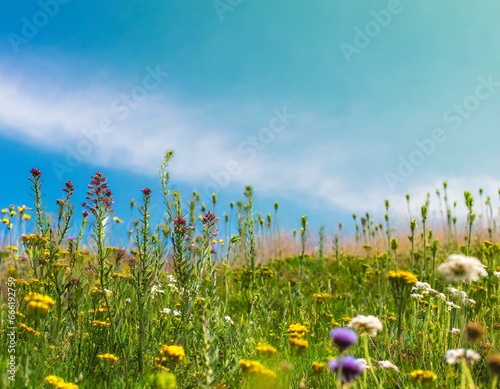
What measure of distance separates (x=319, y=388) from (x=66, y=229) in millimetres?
2169

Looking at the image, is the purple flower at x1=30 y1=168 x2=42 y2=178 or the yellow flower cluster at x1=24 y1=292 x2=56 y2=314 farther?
the purple flower at x1=30 y1=168 x2=42 y2=178

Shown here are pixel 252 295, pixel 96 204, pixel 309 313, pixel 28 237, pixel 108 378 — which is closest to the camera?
pixel 108 378

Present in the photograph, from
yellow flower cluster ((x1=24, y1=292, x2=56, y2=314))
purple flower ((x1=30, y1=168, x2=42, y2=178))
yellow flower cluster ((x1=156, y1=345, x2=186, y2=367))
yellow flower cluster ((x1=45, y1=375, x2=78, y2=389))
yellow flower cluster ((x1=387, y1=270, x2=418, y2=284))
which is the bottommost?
yellow flower cluster ((x1=45, y1=375, x2=78, y2=389))

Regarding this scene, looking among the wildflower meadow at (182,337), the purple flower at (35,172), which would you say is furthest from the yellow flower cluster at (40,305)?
the purple flower at (35,172)

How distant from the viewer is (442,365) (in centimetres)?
369

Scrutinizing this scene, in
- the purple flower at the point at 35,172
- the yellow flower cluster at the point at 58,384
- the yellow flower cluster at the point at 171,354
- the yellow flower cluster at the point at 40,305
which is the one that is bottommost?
the yellow flower cluster at the point at 58,384

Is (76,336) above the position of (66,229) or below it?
below

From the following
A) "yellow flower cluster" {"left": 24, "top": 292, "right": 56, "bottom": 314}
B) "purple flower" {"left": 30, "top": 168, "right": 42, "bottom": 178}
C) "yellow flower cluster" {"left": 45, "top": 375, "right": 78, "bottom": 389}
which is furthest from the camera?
"purple flower" {"left": 30, "top": 168, "right": 42, "bottom": 178}

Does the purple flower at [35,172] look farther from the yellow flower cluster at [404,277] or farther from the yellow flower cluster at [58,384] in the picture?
the yellow flower cluster at [404,277]

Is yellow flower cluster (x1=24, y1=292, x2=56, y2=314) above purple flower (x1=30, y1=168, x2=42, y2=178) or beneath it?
beneath

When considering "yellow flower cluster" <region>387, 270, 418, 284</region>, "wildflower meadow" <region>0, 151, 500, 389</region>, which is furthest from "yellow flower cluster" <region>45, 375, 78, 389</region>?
"yellow flower cluster" <region>387, 270, 418, 284</region>

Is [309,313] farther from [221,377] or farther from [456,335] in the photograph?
[221,377]

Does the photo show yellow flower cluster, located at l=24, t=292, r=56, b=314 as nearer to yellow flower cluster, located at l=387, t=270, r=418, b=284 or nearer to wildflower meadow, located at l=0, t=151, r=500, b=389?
wildflower meadow, located at l=0, t=151, r=500, b=389

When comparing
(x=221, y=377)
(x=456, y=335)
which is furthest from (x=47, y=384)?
(x=456, y=335)
